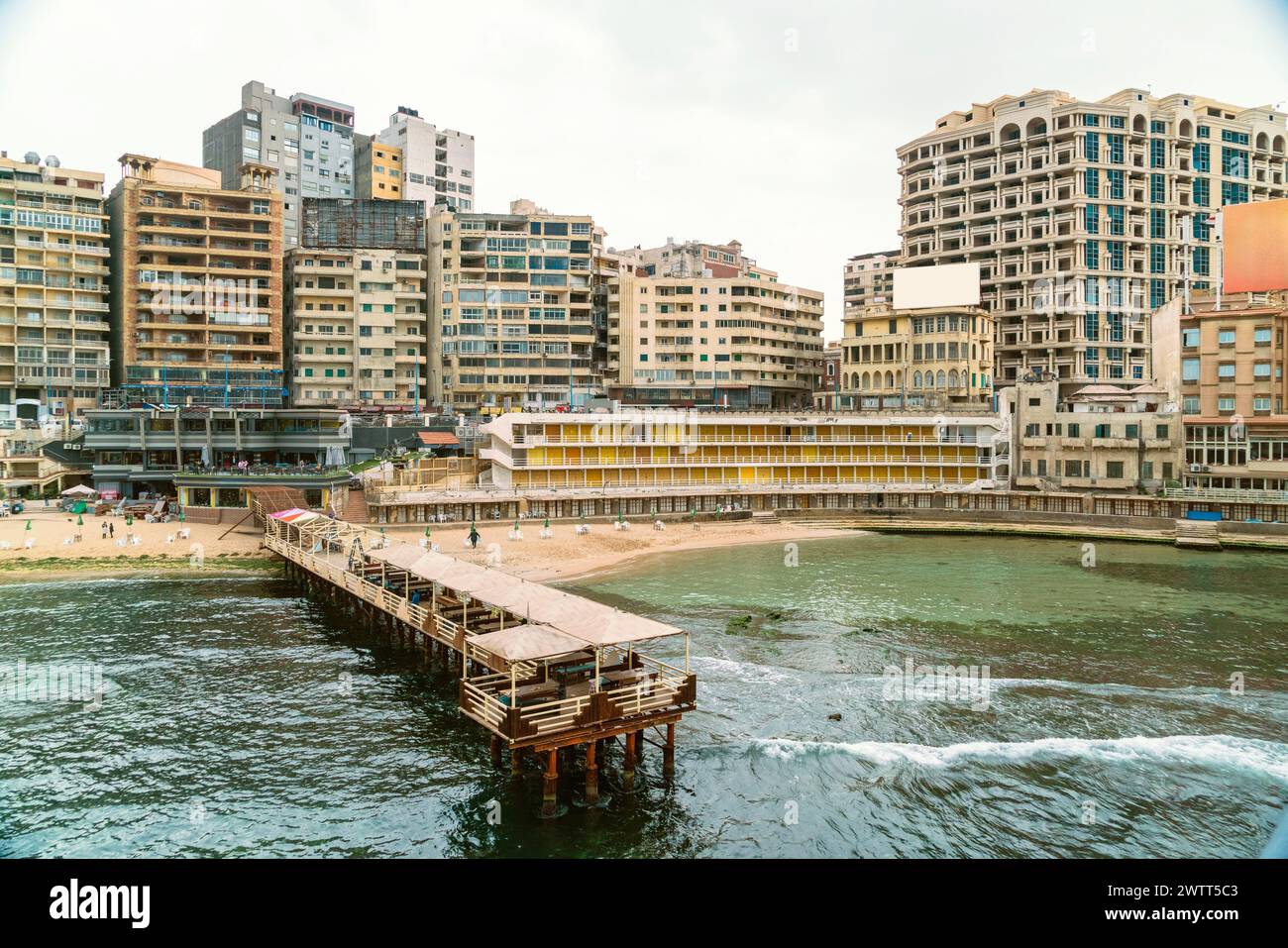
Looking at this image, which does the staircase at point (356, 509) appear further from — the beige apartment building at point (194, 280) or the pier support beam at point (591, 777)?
the pier support beam at point (591, 777)

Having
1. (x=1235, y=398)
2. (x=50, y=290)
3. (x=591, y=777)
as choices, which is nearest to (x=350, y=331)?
(x=50, y=290)

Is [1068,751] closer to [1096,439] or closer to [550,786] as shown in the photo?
[550,786]

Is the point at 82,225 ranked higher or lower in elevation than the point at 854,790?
higher

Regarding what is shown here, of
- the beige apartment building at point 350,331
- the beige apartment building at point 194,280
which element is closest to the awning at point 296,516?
the beige apartment building at point 194,280

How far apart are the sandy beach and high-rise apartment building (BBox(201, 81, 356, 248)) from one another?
284 feet

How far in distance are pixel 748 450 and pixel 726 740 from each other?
225 ft

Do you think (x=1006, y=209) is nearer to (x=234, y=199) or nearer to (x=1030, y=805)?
(x=234, y=199)

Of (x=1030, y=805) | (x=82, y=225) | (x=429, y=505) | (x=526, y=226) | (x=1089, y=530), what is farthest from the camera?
(x=526, y=226)

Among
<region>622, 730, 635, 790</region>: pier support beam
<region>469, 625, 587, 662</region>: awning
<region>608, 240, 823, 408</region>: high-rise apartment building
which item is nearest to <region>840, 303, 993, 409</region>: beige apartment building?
<region>608, 240, 823, 408</region>: high-rise apartment building

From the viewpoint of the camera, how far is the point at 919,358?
113 m

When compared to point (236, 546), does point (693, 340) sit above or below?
above

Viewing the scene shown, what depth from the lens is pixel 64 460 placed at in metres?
88.0
